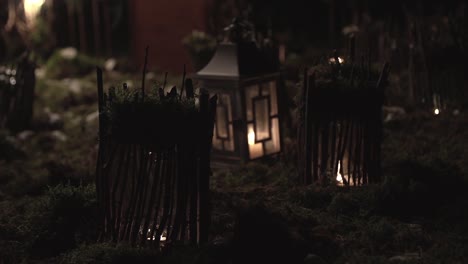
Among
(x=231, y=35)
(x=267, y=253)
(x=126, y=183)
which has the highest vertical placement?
(x=231, y=35)

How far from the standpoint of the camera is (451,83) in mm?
11062

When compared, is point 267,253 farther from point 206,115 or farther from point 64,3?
point 64,3

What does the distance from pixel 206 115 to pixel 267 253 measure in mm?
1158

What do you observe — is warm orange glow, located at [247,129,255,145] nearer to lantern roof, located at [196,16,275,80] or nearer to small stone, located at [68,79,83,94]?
lantern roof, located at [196,16,275,80]

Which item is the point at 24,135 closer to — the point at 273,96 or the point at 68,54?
the point at 273,96

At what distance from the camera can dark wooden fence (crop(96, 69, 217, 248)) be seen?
615 centimetres

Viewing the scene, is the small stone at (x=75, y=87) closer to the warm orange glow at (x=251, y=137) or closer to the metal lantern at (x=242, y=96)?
the metal lantern at (x=242, y=96)

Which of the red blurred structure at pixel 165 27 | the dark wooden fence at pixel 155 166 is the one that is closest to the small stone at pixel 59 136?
the red blurred structure at pixel 165 27

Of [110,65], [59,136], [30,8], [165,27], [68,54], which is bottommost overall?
[59,136]

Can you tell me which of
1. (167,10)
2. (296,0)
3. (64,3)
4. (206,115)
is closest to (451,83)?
(206,115)

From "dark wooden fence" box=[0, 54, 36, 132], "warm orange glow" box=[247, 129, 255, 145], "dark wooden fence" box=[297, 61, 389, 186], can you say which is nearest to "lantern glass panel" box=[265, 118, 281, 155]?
"warm orange glow" box=[247, 129, 255, 145]

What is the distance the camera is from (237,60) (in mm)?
8953

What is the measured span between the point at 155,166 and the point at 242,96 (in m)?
2.82

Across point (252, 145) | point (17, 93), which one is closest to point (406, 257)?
point (252, 145)
